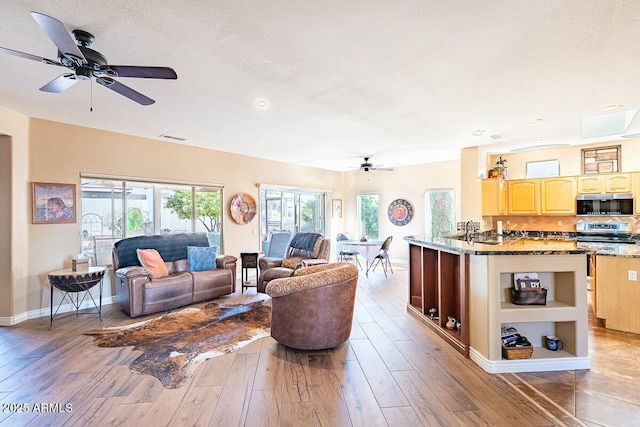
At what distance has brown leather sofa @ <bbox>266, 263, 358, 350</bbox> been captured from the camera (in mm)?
3029

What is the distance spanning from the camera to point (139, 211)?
17.7 feet

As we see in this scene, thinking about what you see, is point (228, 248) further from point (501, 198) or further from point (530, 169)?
point (530, 169)

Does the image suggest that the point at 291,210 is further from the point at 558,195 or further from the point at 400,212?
the point at 558,195

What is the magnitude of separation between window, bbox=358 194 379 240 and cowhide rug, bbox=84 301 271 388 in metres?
5.19

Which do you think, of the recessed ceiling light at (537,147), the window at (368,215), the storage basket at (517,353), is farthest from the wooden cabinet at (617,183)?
the window at (368,215)

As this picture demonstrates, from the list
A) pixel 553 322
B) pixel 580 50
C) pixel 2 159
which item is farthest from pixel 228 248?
pixel 580 50

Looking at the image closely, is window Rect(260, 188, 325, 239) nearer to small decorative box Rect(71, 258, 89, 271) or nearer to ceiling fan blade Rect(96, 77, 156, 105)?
small decorative box Rect(71, 258, 89, 271)

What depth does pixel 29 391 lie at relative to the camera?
246 centimetres

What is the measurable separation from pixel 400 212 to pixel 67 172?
7207mm

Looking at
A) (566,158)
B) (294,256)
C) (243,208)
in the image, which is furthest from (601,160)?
(243,208)

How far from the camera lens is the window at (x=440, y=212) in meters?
7.85

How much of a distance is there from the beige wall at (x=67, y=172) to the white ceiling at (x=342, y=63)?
298mm

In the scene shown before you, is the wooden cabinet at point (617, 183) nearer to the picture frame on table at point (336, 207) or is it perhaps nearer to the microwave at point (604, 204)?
the microwave at point (604, 204)

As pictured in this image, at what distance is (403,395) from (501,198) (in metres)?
5.38
